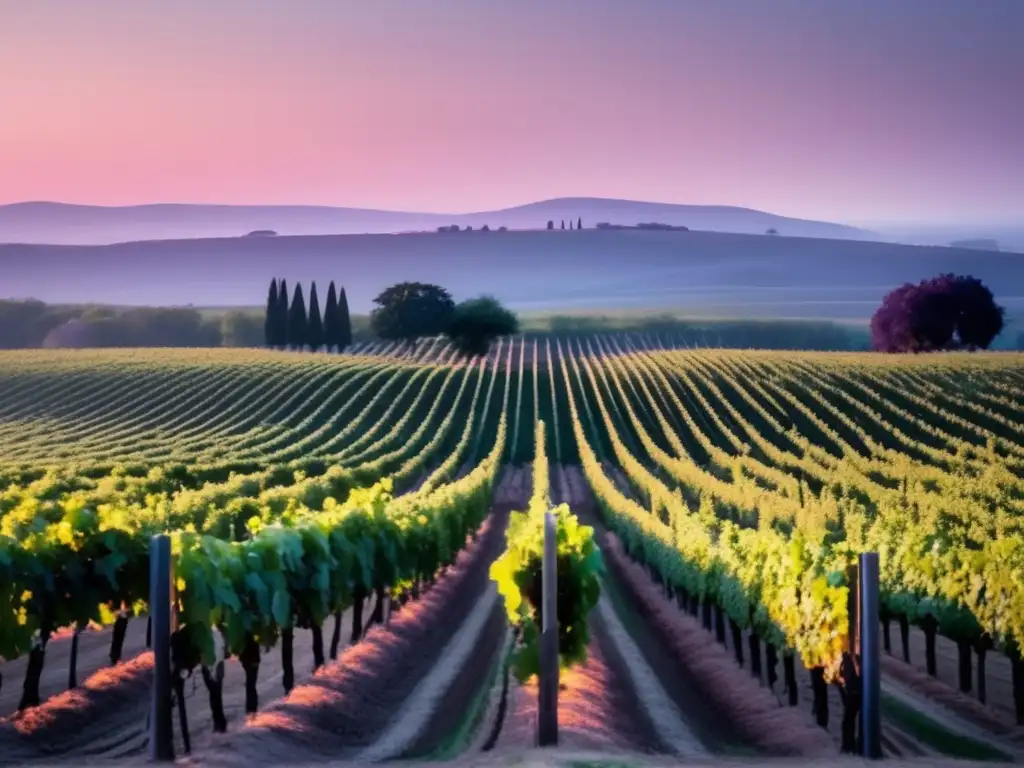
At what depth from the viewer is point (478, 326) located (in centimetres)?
11119

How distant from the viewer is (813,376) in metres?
70.9

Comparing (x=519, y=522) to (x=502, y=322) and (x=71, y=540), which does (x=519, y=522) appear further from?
(x=502, y=322)

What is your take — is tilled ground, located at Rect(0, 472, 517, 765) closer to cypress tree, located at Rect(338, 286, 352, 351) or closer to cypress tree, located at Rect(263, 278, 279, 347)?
cypress tree, located at Rect(338, 286, 352, 351)

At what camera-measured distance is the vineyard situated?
1420 cm

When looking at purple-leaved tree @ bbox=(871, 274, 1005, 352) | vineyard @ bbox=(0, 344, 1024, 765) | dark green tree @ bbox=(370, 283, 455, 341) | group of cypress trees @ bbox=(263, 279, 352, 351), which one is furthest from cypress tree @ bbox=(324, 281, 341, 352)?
vineyard @ bbox=(0, 344, 1024, 765)

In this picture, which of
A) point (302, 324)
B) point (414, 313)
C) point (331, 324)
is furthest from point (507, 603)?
point (331, 324)

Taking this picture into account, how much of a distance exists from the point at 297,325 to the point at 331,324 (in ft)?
9.27

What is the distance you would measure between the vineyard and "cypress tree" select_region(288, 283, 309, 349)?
2374 inches

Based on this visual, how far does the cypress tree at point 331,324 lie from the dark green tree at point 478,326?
34.2ft

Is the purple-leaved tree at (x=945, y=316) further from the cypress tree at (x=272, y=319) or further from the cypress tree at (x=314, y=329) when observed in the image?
the cypress tree at (x=272, y=319)

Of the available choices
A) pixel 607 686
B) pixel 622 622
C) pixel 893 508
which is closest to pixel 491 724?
pixel 607 686

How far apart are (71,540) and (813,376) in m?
59.0

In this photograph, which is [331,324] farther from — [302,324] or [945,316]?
[945,316]

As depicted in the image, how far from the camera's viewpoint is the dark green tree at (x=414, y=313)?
116m
